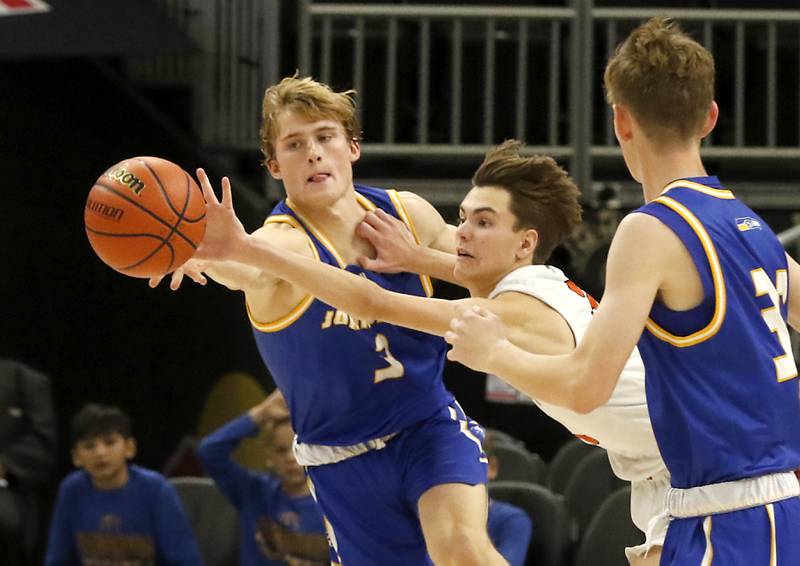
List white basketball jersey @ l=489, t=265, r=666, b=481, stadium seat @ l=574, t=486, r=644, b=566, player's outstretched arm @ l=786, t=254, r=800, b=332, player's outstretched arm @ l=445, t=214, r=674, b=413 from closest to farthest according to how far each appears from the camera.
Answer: player's outstretched arm @ l=445, t=214, r=674, b=413, player's outstretched arm @ l=786, t=254, r=800, b=332, white basketball jersey @ l=489, t=265, r=666, b=481, stadium seat @ l=574, t=486, r=644, b=566

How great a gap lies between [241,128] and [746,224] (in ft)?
24.3

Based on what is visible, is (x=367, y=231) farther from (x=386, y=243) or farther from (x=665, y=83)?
(x=665, y=83)

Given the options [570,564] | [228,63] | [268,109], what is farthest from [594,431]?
[228,63]

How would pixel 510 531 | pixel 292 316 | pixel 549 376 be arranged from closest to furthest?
pixel 549 376, pixel 292 316, pixel 510 531

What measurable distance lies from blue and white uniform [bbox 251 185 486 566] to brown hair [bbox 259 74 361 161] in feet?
0.98

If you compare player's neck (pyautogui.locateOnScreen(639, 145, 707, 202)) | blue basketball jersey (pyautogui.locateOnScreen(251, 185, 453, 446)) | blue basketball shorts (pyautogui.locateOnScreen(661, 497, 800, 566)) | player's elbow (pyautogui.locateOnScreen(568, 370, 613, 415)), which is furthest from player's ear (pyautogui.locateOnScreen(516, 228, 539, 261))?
blue basketball shorts (pyautogui.locateOnScreen(661, 497, 800, 566))

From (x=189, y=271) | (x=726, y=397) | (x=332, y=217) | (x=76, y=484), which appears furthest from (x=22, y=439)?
(x=726, y=397)

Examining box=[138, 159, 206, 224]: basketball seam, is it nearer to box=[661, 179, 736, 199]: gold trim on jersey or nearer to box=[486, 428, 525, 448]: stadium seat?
box=[661, 179, 736, 199]: gold trim on jersey

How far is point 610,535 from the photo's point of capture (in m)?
6.51

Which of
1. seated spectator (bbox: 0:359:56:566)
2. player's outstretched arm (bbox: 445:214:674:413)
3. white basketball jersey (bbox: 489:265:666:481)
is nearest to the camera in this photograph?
player's outstretched arm (bbox: 445:214:674:413)

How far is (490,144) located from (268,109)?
491cm

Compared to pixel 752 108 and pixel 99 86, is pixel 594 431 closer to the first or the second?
pixel 99 86

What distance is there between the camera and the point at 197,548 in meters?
7.28

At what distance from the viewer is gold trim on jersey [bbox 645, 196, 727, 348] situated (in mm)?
3193
